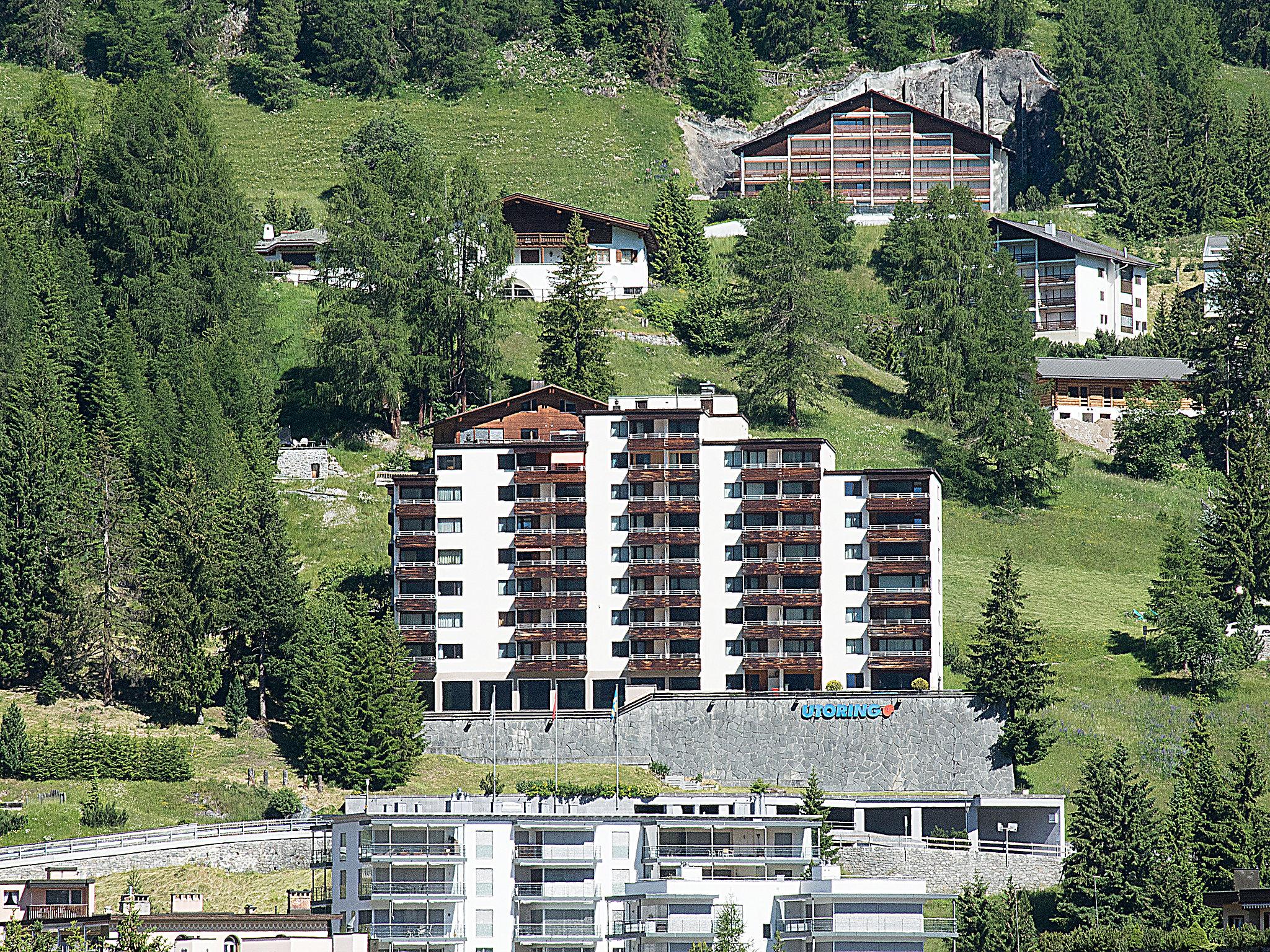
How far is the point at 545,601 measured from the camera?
136 metres

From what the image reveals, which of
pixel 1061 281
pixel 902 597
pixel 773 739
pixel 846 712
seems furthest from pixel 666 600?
pixel 1061 281

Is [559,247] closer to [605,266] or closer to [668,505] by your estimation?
[605,266]

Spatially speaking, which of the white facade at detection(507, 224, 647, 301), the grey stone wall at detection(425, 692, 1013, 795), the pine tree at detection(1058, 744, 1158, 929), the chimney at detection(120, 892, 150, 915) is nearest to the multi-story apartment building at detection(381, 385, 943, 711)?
the grey stone wall at detection(425, 692, 1013, 795)

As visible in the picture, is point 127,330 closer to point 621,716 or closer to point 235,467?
point 235,467

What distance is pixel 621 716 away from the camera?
130 metres

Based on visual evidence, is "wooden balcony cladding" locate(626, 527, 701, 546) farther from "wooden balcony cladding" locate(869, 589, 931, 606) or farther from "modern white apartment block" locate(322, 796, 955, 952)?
"modern white apartment block" locate(322, 796, 955, 952)

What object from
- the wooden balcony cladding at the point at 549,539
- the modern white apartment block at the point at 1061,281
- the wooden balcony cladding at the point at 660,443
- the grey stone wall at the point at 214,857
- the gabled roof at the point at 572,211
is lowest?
the grey stone wall at the point at 214,857

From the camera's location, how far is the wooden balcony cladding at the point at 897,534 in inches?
5354

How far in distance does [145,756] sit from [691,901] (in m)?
31.1

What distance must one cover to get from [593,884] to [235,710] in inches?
1114

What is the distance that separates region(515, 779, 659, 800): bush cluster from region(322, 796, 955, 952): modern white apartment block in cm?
684

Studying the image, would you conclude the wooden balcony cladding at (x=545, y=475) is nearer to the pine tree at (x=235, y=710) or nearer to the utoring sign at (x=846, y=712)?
the utoring sign at (x=846, y=712)

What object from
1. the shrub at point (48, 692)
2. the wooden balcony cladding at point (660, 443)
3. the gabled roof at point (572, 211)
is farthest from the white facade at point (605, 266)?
the shrub at point (48, 692)

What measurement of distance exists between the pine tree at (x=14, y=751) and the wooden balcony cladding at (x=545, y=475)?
32.0m
